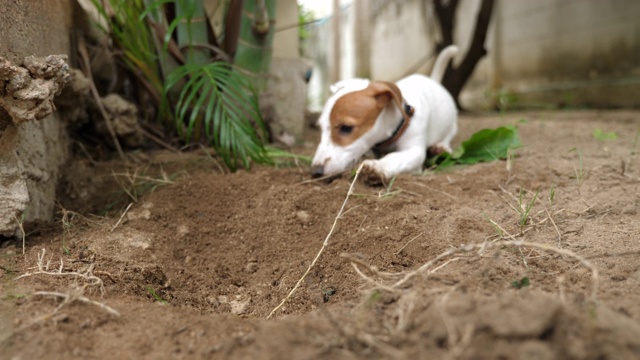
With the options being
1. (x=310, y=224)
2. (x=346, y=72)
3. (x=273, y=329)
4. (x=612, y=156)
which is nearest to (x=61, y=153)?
(x=310, y=224)

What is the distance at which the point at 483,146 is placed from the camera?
106 inches

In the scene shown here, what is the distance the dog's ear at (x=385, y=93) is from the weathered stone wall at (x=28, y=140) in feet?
4.61

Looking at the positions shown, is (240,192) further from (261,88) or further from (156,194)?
(261,88)

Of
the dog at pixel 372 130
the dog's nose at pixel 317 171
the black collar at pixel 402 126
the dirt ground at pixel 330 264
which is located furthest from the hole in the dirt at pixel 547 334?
the black collar at pixel 402 126

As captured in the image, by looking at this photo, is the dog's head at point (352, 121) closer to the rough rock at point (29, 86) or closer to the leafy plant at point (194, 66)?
the leafy plant at point (194, 66)

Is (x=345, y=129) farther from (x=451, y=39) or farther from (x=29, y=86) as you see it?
(x=451, y=39)

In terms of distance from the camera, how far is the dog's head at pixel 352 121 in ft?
7.77

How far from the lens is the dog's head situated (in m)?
2.37

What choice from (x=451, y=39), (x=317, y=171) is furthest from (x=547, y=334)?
(x=451, y=39)

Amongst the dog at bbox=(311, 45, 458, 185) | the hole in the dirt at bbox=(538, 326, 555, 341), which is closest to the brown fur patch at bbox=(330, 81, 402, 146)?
the dog at bbox=(311, 45, 458, 185)

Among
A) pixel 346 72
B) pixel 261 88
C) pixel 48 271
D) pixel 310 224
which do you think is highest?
pixel 261 88

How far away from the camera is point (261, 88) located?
2959 millimetres

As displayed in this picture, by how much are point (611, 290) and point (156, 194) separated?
1.57 m

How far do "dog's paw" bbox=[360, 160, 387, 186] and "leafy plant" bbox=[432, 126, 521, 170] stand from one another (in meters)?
0.60
